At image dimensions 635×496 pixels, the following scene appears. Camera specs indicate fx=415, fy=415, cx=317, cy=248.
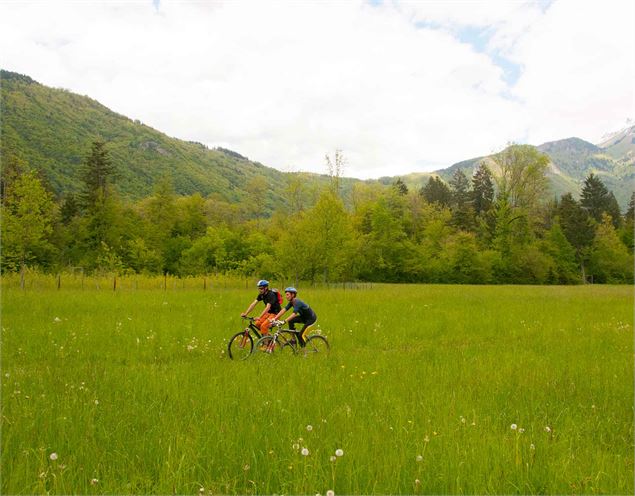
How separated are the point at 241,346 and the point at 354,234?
4858 centimetres

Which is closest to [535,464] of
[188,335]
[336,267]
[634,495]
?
[634,495]

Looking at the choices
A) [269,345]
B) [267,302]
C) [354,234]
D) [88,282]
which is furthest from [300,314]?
[354,234]

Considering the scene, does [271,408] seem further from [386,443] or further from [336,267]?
[336,267]

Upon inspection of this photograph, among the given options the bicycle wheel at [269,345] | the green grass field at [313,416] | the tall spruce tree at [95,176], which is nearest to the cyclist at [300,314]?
the bicycle wheel at [269,345]

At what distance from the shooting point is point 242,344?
11.8m

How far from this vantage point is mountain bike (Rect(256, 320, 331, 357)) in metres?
11.8

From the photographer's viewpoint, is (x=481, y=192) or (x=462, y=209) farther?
(x=481, y=192)

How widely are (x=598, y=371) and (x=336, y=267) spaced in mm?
42079

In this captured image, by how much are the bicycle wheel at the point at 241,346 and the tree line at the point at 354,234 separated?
3559 centimetres

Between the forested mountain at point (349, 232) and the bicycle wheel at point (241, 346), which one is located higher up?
the forested mountain at point (349, 232)

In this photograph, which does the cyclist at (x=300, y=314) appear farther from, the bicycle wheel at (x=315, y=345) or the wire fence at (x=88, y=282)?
the wire fence at (x=88, y=282)

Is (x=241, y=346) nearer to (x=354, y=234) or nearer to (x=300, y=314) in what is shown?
(x=300, y=314)

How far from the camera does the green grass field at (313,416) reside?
461cm

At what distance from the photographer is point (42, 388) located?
7703 mm
